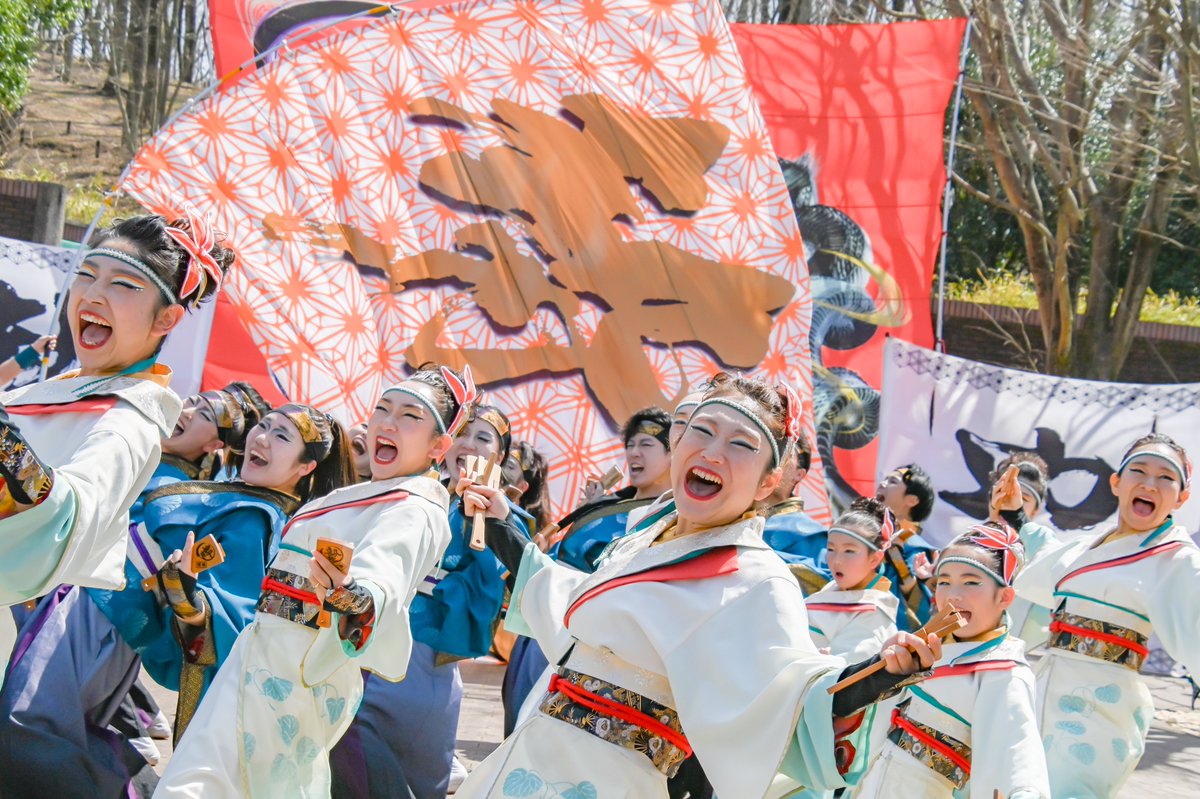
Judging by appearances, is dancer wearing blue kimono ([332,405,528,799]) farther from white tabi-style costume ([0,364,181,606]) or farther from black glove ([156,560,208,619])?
white tabi-style costume ([0,364,181,606])

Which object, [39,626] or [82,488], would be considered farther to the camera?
[39,626]

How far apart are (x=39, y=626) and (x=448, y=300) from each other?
346 centimetres

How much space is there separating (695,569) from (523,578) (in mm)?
852

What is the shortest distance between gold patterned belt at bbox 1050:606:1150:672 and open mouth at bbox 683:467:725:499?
9.36ft

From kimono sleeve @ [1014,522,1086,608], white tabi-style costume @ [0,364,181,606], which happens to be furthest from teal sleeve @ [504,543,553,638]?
kimono sleeve @ [1014,522,1086,608]

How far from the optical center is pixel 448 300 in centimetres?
763

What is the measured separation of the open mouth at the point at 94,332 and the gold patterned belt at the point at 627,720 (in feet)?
4.10

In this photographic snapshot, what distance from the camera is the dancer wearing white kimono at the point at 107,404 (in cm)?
251

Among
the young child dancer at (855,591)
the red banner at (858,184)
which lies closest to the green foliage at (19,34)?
the red banner at (858,184)

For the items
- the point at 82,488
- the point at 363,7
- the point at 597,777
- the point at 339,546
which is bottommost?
the point at 597,777

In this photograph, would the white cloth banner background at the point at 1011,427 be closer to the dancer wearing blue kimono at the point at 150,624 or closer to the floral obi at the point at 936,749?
the floral obi at the point at 936,749

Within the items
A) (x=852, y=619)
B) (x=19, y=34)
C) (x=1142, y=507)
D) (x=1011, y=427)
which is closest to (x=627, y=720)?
(x=852, y=619)

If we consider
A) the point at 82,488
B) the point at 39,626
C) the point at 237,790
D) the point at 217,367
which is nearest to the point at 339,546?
the point at 82,488

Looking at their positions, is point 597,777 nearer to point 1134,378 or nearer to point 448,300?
point 448,300
